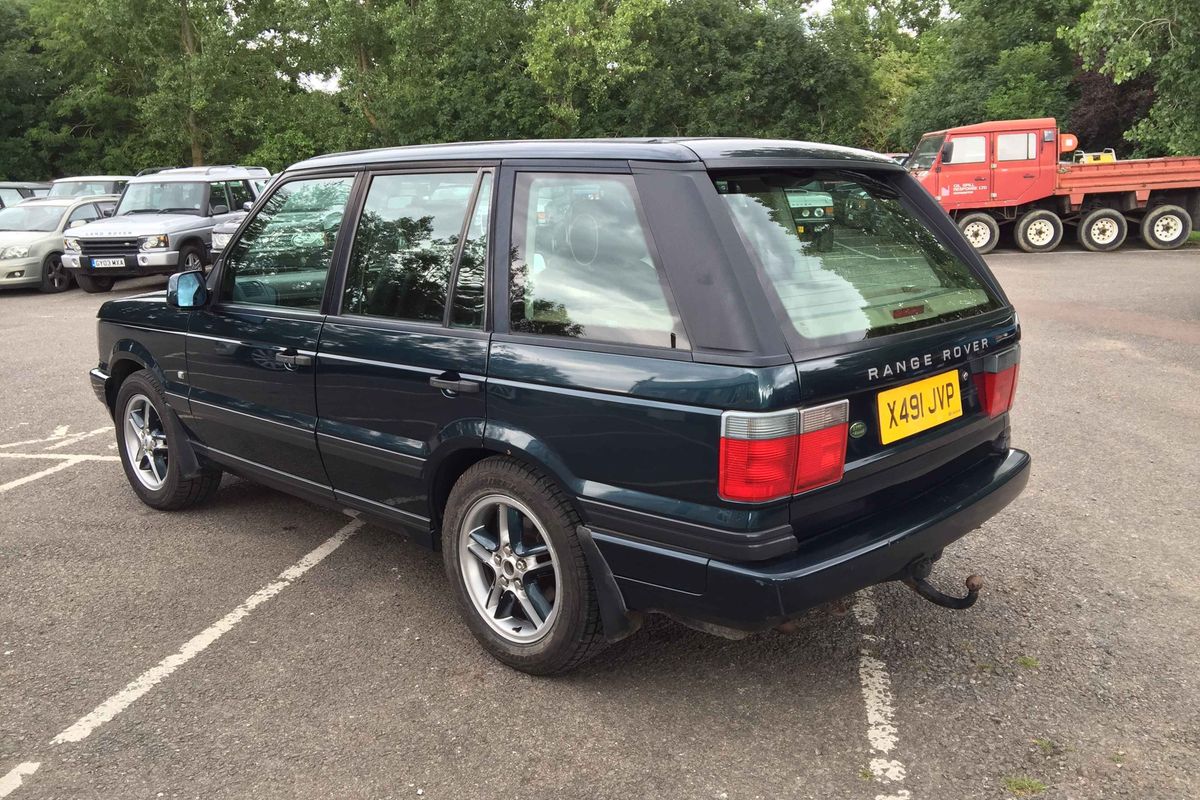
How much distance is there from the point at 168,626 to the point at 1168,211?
1904cm

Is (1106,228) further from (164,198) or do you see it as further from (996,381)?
(164,198)

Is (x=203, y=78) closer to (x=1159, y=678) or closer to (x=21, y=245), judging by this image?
(x=21, y=245)

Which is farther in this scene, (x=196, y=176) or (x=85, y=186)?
(x=85, y=186)

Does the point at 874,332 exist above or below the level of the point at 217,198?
below

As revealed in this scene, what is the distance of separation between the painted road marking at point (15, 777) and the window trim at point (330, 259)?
70.6 inches

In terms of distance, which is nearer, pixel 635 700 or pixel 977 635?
pixel 635 700

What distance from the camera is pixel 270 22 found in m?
30.1

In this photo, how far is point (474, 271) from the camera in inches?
125

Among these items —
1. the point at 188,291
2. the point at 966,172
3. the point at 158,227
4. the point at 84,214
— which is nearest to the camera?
the point at 188,291

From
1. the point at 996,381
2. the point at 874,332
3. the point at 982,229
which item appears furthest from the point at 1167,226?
the point at 874,332

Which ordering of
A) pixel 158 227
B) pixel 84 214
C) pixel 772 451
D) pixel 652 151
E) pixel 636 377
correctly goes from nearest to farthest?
pixel 772 451 → pixel 636 377 → pixel 652 151 → pixel 158 227 → pixel 84 214

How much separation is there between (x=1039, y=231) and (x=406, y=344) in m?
17.6

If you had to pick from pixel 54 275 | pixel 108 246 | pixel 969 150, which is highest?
pixel 969 150

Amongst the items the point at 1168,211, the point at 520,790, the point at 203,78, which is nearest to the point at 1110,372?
the point at 520,790
